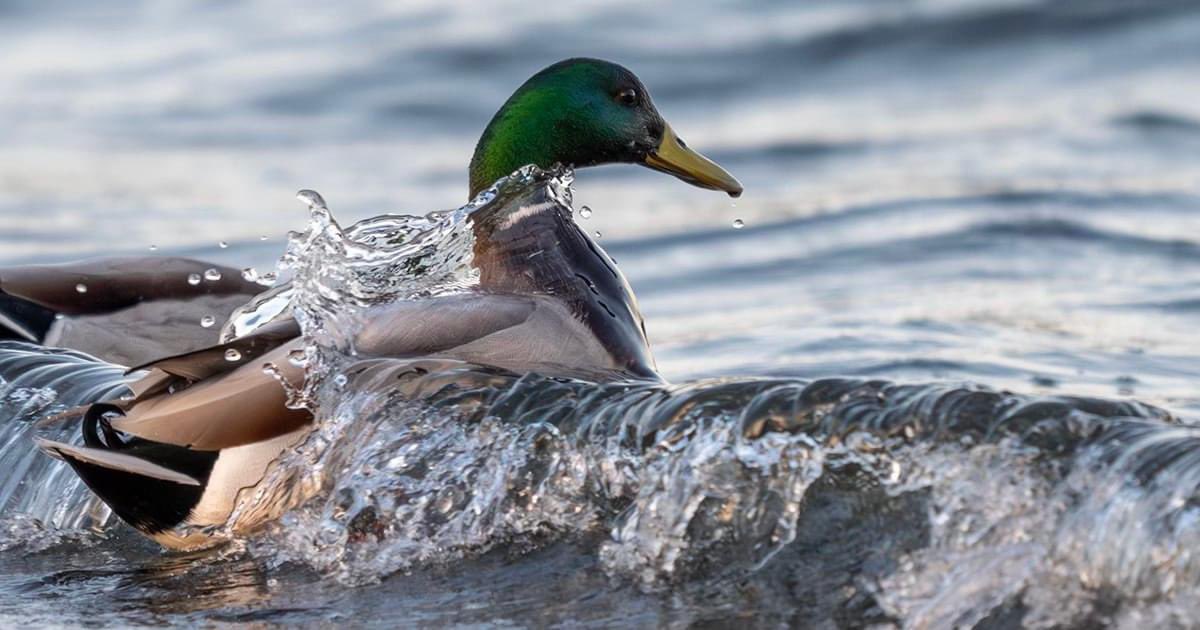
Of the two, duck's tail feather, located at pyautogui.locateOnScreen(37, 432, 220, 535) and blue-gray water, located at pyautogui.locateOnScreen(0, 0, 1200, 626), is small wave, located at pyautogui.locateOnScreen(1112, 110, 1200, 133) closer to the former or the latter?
blue-gray water, located at pyautogui.locateOnScreen(0, 0, 1200, 626)

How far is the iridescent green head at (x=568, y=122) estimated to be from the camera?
4.20m

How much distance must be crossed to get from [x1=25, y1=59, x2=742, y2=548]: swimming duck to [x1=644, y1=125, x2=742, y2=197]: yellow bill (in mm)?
43

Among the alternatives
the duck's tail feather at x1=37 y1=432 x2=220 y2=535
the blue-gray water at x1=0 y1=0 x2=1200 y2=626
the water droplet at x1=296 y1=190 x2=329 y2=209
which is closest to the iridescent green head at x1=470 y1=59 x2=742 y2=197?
the water droplet at x1=296 y1=190 x2=329 y2=209

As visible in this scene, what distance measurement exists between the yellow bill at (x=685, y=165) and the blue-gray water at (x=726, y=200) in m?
0.65

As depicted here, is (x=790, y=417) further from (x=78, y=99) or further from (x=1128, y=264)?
(x=78, y=99)

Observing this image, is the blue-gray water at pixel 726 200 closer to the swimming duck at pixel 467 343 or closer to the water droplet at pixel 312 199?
the swimming duck at pixel 467 343

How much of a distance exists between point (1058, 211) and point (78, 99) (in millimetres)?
5191

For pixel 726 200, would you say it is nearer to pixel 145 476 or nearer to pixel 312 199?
pixel 312 199

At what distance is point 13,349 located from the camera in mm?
4367

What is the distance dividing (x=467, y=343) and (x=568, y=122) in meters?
0.93

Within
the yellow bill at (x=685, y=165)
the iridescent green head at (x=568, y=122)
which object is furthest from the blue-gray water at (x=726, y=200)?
the iridescent green head at (x=568, y=122)

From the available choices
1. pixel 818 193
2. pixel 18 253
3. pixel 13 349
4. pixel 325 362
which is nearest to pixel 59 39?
pixel 18 253

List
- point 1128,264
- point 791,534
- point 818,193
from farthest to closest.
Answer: point 818,193 < point 1128,264 < point 791,534

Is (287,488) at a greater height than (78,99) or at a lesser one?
lesser
